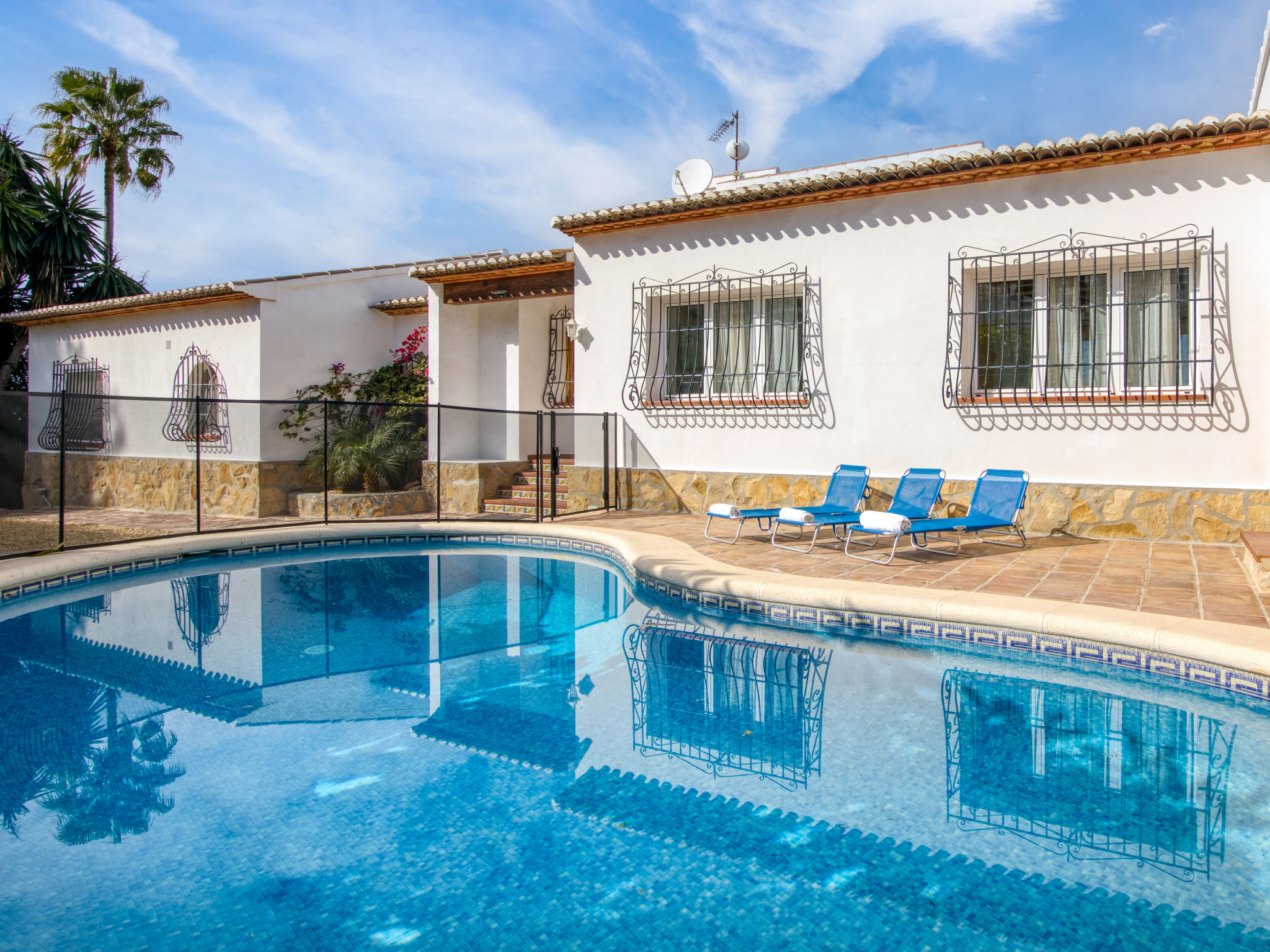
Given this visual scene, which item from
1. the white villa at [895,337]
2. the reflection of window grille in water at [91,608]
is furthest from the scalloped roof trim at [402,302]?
the reflection of window grille in water at [91,608]

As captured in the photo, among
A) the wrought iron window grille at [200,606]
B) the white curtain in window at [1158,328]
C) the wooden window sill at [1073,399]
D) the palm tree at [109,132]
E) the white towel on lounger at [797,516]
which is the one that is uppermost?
the palm tree at [109,132]

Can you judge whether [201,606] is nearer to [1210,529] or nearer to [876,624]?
[876,624]

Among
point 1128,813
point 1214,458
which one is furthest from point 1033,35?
point 1128,813

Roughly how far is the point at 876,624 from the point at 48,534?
11.9 metres

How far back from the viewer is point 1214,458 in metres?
7.73

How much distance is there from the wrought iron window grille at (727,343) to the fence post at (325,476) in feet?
12.9

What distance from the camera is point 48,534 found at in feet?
38.0

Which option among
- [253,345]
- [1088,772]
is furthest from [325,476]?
[1088,772]

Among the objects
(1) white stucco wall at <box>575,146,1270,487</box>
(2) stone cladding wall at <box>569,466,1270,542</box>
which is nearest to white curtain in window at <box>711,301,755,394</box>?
(1) white stucco wall at <box>575,146,1270,487</box>

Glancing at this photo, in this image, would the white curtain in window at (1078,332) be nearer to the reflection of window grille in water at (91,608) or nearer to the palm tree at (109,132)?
the reflection of window grille in water at (91,608)

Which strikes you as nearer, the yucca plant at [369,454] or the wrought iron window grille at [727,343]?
the wrought iron window grille at [727,343]

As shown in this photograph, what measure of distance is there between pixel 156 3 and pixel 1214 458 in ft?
44.9

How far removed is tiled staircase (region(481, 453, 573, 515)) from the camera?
11.6 m

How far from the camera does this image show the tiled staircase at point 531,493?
11.6 m
